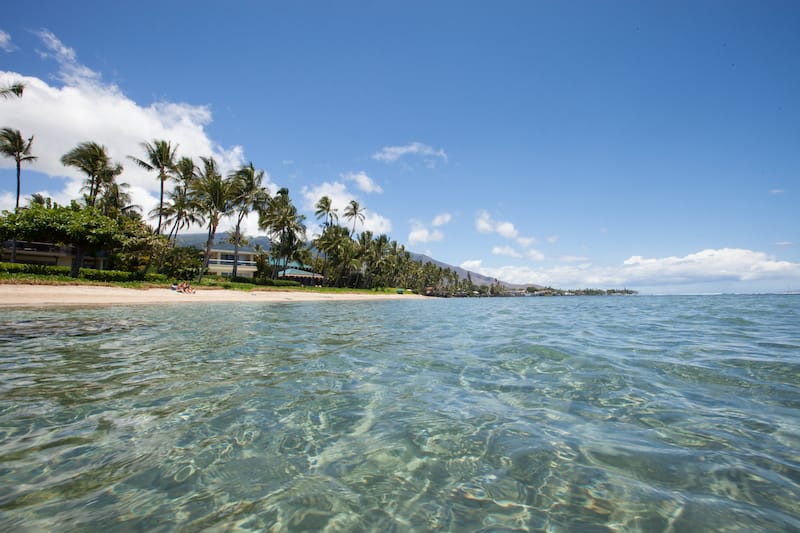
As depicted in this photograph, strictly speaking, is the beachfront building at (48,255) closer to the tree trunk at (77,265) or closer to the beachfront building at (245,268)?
the tree trunk at (77,265)

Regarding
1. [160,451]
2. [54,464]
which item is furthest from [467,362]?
[54,464]

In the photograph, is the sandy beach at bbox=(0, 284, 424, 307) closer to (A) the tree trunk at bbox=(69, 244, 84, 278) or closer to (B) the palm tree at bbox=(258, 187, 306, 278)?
(A) the tree trunk at bbox=(69, 244, 84, 278)

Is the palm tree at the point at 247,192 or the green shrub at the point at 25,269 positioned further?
the palm tree at the point at 247,192

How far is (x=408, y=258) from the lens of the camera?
356ft

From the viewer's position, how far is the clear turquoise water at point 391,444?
252cm

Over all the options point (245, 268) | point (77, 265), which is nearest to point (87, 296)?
point (77, 265)

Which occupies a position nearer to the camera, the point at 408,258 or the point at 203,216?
the point at 203,216

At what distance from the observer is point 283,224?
48219 mm

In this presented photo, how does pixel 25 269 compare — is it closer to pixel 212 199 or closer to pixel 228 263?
pixel 212 199

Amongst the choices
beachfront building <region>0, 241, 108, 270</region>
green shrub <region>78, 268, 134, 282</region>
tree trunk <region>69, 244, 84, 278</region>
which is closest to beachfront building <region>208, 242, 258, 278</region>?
beachfront building <region>0, 241, 108, 270</region>

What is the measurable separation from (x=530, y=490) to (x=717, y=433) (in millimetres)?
2682

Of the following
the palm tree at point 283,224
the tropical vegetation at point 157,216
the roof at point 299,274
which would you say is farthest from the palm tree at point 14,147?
the roof at point 299,274

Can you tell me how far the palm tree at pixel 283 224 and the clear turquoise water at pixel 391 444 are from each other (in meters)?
42.3

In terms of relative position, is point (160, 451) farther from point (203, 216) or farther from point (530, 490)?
point (203, 216)
